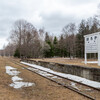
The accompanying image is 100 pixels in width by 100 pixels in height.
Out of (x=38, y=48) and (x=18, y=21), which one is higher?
(x=18, y=21)

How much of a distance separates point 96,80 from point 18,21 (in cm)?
Answer: 4577

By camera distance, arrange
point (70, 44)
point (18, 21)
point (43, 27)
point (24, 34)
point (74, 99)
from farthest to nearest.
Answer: point (43, 27), point (18, 21), point (24, 34), point (70, 44), point (74, 99)

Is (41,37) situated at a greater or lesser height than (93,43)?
greater

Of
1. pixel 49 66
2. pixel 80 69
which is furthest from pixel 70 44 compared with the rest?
pixel 80 69

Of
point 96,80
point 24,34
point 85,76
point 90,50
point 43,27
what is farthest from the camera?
point 43,27

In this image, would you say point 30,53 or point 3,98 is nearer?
point 3,98

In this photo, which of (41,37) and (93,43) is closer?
(93,43)

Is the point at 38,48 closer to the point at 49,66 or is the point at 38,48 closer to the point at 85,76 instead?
the point at 49,66

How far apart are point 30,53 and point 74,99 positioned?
42.4 metres

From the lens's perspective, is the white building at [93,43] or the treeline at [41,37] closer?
the white building at [93,43]

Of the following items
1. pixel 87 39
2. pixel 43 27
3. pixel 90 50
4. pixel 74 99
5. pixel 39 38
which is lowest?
pixel 74 99

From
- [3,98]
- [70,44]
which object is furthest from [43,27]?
[3,98]

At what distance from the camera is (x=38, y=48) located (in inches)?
1875

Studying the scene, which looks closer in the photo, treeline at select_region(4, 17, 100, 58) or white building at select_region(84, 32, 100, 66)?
white building at select_region(84, 32, 100, 66)
